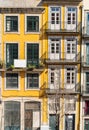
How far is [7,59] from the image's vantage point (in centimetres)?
3031

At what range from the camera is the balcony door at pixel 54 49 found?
3036 centimetres

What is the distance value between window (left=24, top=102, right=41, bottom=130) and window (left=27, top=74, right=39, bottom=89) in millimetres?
1334

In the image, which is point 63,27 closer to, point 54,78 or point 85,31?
point 85,31

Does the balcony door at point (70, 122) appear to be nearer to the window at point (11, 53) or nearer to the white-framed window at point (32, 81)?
the white-framed window at point (32, 81)

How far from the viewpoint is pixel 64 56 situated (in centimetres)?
3031

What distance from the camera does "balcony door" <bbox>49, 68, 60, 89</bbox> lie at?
30500 millimetres

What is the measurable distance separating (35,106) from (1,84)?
3.16 metres

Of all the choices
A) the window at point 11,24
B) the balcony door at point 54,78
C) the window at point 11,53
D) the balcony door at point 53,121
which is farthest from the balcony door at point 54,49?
the balcony door at point 53,121

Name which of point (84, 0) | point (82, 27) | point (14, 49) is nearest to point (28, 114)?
point (14, 49)

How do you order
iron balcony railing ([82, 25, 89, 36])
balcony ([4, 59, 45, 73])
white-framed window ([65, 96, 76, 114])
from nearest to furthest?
balcony ([4, 59, 45, 73]), iron balcony railing ([82, 25, 89, 36]), white-framed window ([65, 96, 76, 114])

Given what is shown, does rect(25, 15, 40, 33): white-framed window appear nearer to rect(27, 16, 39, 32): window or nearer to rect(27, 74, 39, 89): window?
rect(27, 16, 39, 32): window

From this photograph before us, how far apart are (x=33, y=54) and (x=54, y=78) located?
2.50 m

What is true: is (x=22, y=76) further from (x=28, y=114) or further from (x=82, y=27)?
(x=82, y=27)

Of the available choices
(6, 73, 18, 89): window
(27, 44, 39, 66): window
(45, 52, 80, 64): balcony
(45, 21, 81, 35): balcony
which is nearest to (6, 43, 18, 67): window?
(6, 73, 18, 89): window
